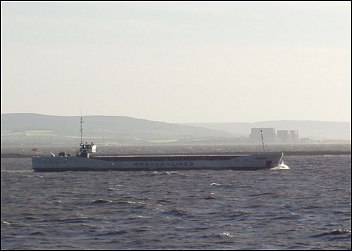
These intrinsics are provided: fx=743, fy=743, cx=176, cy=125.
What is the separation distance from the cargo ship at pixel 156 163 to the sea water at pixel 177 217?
5412 cm

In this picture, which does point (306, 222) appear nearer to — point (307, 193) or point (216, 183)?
point (307, 193)

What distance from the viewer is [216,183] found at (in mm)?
113375

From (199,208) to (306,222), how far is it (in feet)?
44.7

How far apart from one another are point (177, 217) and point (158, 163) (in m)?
97.0

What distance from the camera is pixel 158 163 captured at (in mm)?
164125

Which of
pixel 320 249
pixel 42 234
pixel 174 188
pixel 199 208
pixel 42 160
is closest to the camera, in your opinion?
pixel 320 249

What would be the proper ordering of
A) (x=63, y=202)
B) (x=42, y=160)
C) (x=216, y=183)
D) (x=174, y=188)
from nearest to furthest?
(x=63, y=202)
(x=174, y=188)
(x=216, y=183)
(x=42, y=160)

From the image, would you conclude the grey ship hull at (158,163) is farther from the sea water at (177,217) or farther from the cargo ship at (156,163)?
the sea water at (177,217)

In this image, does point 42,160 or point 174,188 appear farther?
point 42,160

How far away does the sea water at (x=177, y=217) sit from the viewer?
54.0m

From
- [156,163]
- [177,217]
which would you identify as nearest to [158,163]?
[156,163]

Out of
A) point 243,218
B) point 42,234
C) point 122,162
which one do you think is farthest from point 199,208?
point 122,162

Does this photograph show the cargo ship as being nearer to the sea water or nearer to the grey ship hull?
the grey ship hull

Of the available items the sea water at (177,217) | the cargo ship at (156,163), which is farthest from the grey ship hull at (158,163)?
the sea water at (177,217)
